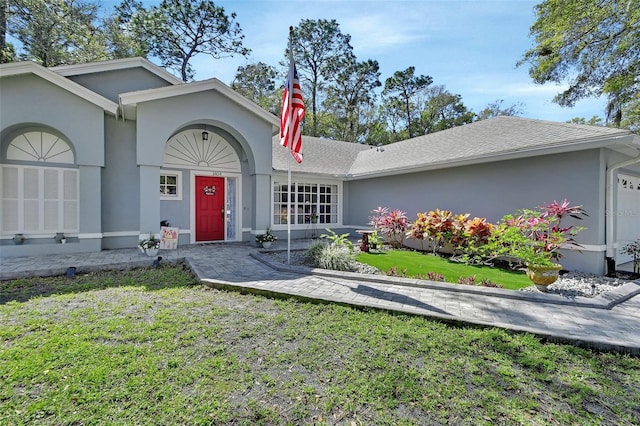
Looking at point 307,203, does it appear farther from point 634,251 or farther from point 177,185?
point 634,251

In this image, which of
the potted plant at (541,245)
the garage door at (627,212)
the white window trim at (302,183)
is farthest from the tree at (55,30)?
the garage door at (627,212)

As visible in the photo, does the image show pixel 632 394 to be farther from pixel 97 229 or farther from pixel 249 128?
pixel 97 229

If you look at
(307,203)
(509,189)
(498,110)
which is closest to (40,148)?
(307,203)

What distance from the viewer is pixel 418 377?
2.73 m

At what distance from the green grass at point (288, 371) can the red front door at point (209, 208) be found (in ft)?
18.6

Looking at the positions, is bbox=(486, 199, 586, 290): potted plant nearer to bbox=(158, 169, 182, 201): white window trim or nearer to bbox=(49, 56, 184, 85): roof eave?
bbox=(158, 169, 182, 201): white window trim

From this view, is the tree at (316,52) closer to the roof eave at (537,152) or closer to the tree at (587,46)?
the tree at (587,46)

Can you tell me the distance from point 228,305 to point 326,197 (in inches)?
344

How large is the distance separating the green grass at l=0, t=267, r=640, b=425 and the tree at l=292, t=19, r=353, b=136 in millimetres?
25014

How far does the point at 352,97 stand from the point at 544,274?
26429 millimetres

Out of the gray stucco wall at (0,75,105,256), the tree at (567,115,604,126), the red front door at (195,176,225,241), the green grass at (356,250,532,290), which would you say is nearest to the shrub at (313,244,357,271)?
the green grass at (356,250,532,290)

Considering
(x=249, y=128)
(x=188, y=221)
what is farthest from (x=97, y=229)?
(x=249, y=128)

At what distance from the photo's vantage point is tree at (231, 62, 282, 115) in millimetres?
25703

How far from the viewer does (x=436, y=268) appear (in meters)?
6.96
